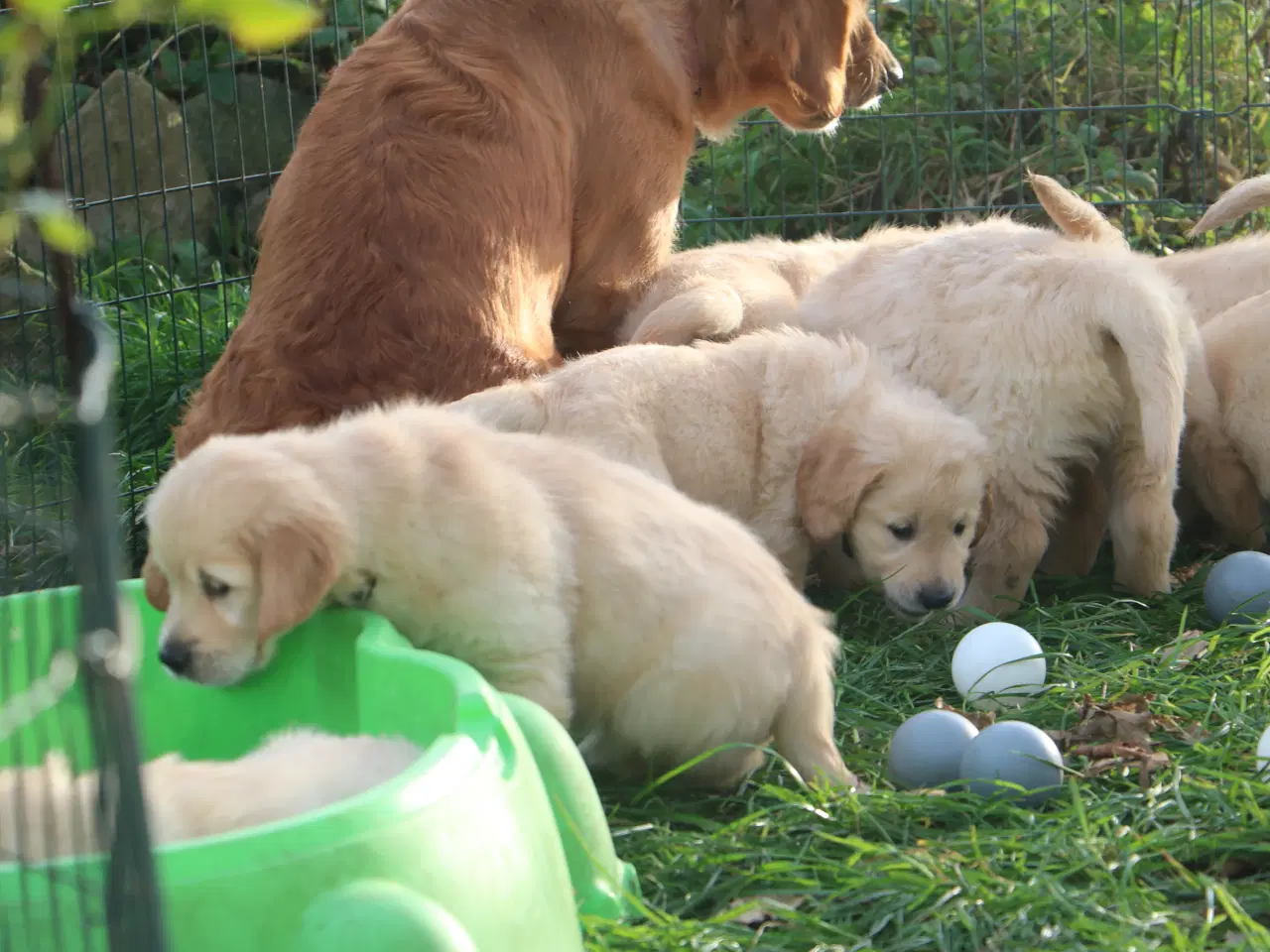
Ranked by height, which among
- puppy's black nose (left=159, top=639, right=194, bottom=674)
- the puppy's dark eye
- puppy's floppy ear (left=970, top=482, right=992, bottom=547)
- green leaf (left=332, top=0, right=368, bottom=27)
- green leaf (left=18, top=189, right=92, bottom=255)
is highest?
green leaf (left=332, top=0, right=368, bottom=27)

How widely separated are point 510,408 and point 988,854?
1366mm

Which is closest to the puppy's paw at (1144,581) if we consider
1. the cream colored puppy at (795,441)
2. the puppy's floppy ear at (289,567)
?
the cream colored puppy at (795,441)

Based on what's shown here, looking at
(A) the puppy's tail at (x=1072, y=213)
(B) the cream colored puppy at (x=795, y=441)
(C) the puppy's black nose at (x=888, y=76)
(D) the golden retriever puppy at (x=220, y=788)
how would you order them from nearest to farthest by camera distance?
(D) the golden retriever puppy at (x=220, y=788) → (B) the cream colored puppy at (x=795, y=441) → (A) the puppy's tail at (x=1072, y=213) → (C) the puppy's black nose at (x=888, y=76)

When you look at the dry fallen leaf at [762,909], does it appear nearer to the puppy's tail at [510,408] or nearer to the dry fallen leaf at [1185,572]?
the puppy's tail at [510,408]

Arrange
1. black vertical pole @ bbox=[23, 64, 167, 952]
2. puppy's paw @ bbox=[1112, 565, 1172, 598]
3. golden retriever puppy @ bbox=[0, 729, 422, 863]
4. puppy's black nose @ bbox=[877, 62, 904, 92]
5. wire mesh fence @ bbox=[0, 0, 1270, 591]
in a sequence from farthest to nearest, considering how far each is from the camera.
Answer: wire mesh fence @ bbox=[0, 0, 1270, 591]
puppy's black nose @ bbox=[877, 62, 904, 92]
puppy's paw @ bbox=[1112, 565, 1172, 598]
golden retriever puppy @ bbox=[0, 729, 422, 863]
black vertical pole @ bbox=[23, 64, 167, 952]

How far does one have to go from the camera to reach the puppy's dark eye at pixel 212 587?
2.29 m

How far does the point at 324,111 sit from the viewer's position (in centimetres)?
361

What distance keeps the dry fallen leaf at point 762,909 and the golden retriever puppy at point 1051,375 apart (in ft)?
4.70

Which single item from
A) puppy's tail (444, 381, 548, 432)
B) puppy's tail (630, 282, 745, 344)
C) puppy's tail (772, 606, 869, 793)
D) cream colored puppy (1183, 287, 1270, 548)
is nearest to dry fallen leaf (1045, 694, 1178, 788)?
puppy's tail (772, 606, 869, 793)

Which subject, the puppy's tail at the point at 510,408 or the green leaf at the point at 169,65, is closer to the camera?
the puppy's tail at the point at 510,408

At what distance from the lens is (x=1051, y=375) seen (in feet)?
10.8

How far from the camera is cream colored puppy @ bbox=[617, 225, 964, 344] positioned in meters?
3.73

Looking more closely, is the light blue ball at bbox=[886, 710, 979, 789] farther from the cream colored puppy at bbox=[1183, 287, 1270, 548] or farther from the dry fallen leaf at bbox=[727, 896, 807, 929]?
the cream colored puppy at bbox=[1183, 287, 1270, 548]

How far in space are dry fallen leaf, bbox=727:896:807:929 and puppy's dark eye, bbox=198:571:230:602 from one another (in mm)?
871
